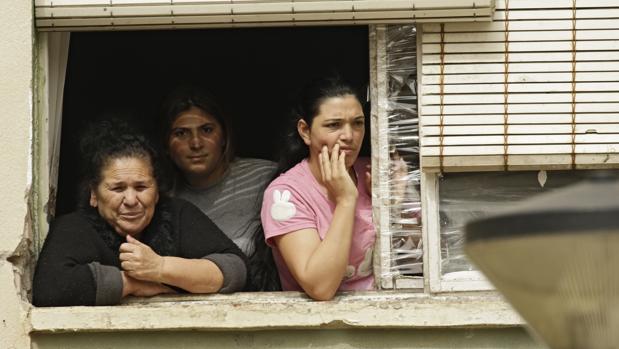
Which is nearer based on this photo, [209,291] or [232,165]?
[209,291]

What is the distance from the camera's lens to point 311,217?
226 inches

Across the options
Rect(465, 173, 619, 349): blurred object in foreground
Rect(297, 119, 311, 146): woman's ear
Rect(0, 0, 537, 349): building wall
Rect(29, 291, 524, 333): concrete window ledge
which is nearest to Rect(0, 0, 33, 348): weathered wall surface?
Rect(0, 0, 537, 349): building wall

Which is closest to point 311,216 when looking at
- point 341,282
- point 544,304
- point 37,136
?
point 341,282

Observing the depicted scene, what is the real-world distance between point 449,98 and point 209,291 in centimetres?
117

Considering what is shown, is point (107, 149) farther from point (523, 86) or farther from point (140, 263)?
point (523, 86)

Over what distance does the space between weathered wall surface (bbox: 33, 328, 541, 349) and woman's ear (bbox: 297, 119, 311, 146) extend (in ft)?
2.81

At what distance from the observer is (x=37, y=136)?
18.8 ft

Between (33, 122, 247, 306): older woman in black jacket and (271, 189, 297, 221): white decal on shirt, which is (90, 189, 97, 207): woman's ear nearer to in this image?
(33, 122, 247, 306): older woman in black jacket

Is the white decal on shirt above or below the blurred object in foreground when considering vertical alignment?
below

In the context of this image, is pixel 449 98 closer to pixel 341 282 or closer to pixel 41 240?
pixel 341 282

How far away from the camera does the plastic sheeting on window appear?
5.68 meters

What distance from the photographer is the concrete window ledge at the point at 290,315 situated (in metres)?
5.48

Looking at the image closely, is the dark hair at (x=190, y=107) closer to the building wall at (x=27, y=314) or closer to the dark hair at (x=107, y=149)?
the dark hair at (x=107, y=149)

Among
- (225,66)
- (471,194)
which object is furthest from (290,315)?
(225,66)
